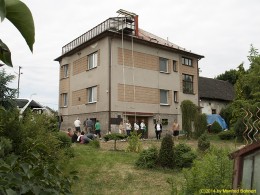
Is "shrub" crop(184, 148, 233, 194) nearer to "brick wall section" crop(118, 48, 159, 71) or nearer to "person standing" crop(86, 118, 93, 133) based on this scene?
"person standing" crop(86, 118, 93, 133)

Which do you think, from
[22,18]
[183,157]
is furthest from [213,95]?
[22,18]

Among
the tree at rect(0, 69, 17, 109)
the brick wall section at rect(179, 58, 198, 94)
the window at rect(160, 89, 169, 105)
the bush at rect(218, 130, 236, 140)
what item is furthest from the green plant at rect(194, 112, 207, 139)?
the tree at rect(0, 69, 17, 109)

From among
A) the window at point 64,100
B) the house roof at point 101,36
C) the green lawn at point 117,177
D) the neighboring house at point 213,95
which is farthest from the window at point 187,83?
the green lawn at point 117,177

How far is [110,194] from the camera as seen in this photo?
7.42 meters

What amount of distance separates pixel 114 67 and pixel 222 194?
2354 centimetres

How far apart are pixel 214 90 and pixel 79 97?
19220 millimetres

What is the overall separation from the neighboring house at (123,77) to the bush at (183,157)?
1391 cm

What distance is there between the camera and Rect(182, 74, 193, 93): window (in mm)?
31484

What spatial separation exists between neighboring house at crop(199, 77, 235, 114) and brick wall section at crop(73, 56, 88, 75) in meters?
14.4

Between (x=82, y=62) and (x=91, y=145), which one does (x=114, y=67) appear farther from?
(x=91, y=145)

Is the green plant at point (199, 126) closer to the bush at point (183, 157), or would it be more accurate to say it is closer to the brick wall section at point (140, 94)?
the brick wall section at point (140, 94)

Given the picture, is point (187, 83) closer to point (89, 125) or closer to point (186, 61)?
point (186, 61)

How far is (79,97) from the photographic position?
2964cm

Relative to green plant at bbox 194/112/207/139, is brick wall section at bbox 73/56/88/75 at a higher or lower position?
higher
